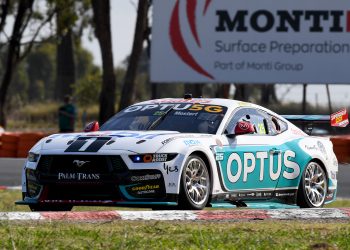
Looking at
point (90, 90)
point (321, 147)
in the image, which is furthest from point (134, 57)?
point (90, 90)

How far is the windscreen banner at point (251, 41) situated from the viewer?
3188 centimetres

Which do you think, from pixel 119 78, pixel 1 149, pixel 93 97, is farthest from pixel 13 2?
pixel 119 78

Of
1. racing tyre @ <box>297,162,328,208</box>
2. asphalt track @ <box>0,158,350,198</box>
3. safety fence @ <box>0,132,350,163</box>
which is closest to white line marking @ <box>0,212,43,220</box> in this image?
racing tyre @ <box>297,162,328,208</box>

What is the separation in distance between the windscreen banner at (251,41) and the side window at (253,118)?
59.9 feet

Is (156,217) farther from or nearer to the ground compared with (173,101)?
nearer to the ground

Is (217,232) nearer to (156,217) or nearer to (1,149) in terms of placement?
(156,217)

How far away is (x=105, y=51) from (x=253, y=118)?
71.4ft

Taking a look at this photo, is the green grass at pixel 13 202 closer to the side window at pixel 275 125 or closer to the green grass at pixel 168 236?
the side window at pixel 275 125

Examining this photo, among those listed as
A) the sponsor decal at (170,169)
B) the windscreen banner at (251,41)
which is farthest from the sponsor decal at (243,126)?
the windscreen banner at (251,41)

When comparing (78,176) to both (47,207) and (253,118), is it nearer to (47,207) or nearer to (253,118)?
(47,207)

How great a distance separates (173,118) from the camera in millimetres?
12859

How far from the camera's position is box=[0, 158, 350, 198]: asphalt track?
2011 centimetres

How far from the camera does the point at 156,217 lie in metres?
10.6

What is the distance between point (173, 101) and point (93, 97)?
70.9 metres
